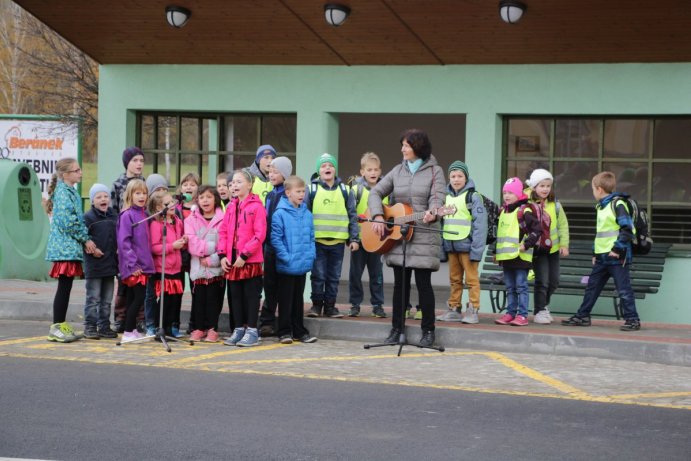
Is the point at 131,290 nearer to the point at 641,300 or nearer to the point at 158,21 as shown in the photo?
the point at 158,21

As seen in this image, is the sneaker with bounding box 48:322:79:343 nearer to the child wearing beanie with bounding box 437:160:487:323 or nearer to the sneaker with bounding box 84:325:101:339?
the sneaker with bounding box 84:325:101:339

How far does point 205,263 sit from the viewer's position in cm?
1066

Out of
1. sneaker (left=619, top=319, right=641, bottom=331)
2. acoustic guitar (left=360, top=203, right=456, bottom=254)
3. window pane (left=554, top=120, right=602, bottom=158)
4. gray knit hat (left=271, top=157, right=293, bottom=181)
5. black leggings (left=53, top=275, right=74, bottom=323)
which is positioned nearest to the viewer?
acoustic guitar (left=360, top=203, right=456, bottom=254)

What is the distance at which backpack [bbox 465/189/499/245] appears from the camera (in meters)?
11.2

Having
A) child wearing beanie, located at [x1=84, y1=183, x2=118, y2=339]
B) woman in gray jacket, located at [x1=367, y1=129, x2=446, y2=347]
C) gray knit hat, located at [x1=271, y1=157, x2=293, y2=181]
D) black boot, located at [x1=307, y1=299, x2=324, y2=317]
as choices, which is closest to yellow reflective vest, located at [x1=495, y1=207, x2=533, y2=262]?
woman in gray jacket, located at [x1=367, y1=129, x2=446, y2=347]

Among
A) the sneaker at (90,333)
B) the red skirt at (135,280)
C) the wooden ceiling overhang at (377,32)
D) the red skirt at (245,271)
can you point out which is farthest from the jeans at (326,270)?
the wooden ceiling overhang at (377,32)

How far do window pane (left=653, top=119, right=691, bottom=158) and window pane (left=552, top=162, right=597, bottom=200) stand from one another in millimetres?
791

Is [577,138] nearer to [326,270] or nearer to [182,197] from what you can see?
[326,270]

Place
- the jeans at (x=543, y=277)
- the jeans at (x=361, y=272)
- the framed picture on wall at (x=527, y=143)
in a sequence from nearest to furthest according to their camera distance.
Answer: the jeans at (x=543, y=277) → the jeans at (x=361, y=272) → the framed picture on wall at (x=527, y=143)

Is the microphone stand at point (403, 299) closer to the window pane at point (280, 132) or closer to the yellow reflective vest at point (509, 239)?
the yellow reflective vest at point (509, 239)

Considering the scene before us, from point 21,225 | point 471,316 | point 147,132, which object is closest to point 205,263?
point 471,316

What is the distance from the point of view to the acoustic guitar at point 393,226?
1012 cm

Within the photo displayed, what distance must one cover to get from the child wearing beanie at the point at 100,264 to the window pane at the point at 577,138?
5.90 meters

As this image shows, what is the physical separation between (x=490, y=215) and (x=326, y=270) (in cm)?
176
